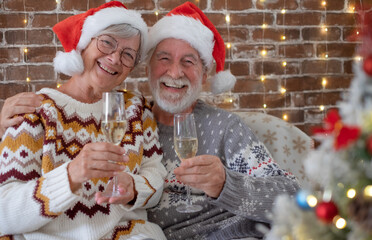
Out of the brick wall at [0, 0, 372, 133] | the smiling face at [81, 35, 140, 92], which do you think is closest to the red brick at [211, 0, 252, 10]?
the brick wall at [0, 0, 372, 133]

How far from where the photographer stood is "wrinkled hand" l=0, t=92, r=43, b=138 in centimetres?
137

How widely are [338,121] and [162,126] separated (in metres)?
1.28

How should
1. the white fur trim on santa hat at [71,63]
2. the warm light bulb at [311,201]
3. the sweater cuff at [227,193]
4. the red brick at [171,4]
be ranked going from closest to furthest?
1. the warm light bulb at [311,201]
2. the sweater cuff at [227,193]
3. the white fur trim on santa hat at [71,63]
4. the red brick at [171,4]

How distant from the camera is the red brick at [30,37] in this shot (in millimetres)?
2311

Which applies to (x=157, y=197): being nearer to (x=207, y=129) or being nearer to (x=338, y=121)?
(x=207, y=129)

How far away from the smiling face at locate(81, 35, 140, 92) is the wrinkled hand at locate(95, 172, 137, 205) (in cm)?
40

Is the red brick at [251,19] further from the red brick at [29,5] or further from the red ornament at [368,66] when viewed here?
the red ornament at [368,66]

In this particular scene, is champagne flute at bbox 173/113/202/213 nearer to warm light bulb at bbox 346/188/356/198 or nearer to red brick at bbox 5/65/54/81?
warm light bulb at bbox 346/188/356/198

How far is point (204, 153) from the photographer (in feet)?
5.64

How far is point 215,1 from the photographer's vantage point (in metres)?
2.46

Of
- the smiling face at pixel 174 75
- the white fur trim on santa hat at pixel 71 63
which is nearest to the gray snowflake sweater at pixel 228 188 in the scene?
the smiling face at pixel 174 75

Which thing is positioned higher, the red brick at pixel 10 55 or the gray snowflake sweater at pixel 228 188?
the red brick at pixel 10 55

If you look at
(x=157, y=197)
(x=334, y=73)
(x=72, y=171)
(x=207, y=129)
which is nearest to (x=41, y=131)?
(x=72, y=171)

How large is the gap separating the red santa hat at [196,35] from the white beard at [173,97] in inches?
7.0
